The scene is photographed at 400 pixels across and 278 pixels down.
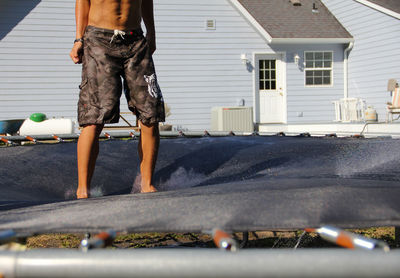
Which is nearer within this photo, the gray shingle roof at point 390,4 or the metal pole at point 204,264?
the metal pole at point 204,264

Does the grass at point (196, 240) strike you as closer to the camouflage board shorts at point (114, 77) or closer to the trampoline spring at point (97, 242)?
the camouflage board shorts at point (114, 77)

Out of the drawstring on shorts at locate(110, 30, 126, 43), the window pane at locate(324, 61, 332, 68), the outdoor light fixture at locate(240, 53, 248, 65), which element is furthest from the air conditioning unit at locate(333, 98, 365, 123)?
the drawstring on shorts at locate(110, 30, 126, 43)

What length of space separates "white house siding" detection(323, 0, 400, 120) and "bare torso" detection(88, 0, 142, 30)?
856 centimetres

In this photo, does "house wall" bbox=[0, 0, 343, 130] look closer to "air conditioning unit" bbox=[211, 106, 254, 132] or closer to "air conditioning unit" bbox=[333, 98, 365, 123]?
"air conditioning unit" bbox=[333, 98, 365, 123]

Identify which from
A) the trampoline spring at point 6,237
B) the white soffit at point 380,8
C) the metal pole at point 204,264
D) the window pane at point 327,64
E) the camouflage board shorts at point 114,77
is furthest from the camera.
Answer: the window pane at point 327,64

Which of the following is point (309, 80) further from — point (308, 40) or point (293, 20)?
point (293, 20)

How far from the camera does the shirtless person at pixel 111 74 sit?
188 centimetres

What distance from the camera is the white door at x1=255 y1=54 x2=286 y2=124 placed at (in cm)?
1042

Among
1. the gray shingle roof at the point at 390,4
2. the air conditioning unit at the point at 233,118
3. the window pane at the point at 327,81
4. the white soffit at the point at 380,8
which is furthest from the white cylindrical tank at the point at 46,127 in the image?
the gray shingle roof at the point at 390,4

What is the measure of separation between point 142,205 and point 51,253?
18.0 inches

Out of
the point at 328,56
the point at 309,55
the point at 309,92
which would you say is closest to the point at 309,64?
the point at 309,55

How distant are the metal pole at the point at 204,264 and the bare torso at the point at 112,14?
56.7 inches

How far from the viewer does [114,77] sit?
1.91 metres

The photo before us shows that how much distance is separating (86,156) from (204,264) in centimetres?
128
